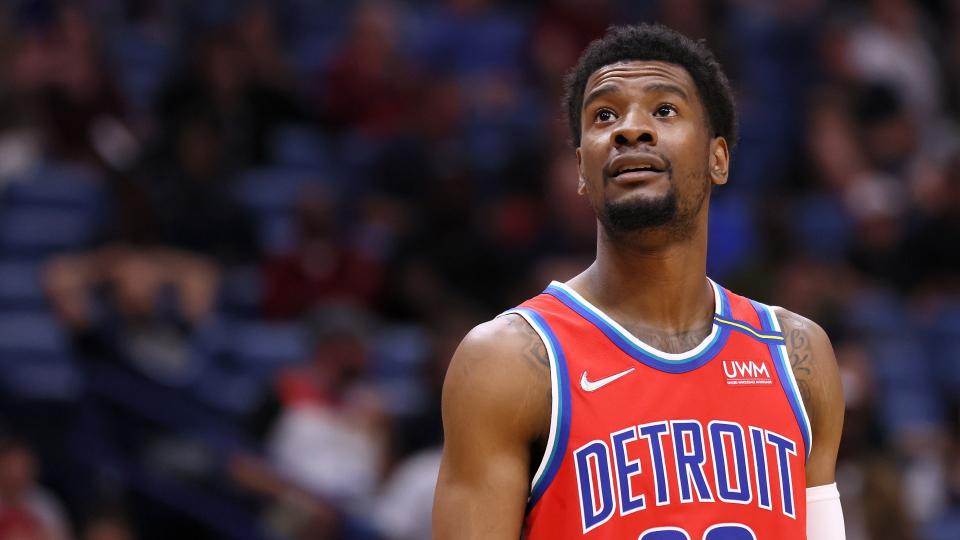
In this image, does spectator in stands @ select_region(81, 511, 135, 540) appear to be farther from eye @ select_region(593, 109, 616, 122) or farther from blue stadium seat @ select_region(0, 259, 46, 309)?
eye @ select_region(593, 109, 616, 122)

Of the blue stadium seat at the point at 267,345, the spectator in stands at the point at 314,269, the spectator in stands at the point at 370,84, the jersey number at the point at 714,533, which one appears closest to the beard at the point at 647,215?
the jersey number at the point at 714,533

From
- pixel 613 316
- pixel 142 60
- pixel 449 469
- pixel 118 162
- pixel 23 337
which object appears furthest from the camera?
pixel 142 60

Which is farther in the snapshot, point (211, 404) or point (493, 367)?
point (211, 404)

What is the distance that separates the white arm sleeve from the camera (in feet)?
10.2

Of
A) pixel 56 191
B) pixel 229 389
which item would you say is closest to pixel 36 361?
pixel 229 389

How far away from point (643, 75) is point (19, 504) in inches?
171

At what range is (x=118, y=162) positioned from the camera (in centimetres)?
886

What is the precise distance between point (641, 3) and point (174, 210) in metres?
4.18

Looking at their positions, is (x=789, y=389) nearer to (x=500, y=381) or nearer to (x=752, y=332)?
(x=752, y=332)

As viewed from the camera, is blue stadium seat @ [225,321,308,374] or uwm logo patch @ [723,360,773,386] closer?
uwm logo patch @ [723,360,773,386]

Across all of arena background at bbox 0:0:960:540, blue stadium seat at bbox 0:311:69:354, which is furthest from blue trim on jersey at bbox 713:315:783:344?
blue stadium seat at bbox 0:311:69:354

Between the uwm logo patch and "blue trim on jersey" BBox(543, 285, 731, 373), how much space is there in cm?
4

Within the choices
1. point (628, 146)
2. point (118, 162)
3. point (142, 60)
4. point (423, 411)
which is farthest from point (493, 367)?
point (142, 60)

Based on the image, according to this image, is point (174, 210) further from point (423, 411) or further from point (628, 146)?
point (628, 146)
